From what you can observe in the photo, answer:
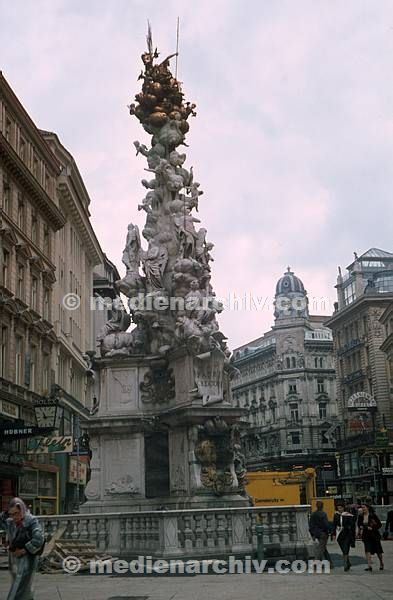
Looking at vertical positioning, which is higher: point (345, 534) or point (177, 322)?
point (177, 322)

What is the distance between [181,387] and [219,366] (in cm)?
103

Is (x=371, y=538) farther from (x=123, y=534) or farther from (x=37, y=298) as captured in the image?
(x=37, y=298)

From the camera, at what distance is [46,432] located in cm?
3356

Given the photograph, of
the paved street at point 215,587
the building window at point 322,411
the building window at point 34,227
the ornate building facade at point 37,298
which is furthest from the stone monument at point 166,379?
the building window at point 322,411

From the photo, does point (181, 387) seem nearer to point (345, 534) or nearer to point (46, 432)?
point (345, 534)

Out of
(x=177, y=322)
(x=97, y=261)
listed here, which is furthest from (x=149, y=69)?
(x=97, y=261)

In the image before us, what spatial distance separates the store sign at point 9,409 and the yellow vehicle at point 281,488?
11.0 m

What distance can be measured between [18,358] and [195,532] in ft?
87.5

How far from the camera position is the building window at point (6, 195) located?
134 ft

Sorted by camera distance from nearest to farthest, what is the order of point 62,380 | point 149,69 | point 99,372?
point 99,372
point 149,69
point 62,380

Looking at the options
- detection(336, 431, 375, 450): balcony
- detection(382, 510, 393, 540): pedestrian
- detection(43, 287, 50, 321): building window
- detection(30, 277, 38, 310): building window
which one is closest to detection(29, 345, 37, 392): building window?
detection(30, 277, 38, 310): building window

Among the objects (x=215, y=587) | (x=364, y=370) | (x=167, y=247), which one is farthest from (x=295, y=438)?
(x=215, y=587)

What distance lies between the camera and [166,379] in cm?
2031

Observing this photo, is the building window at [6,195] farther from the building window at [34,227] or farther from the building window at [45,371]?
the building window at [45,371]
